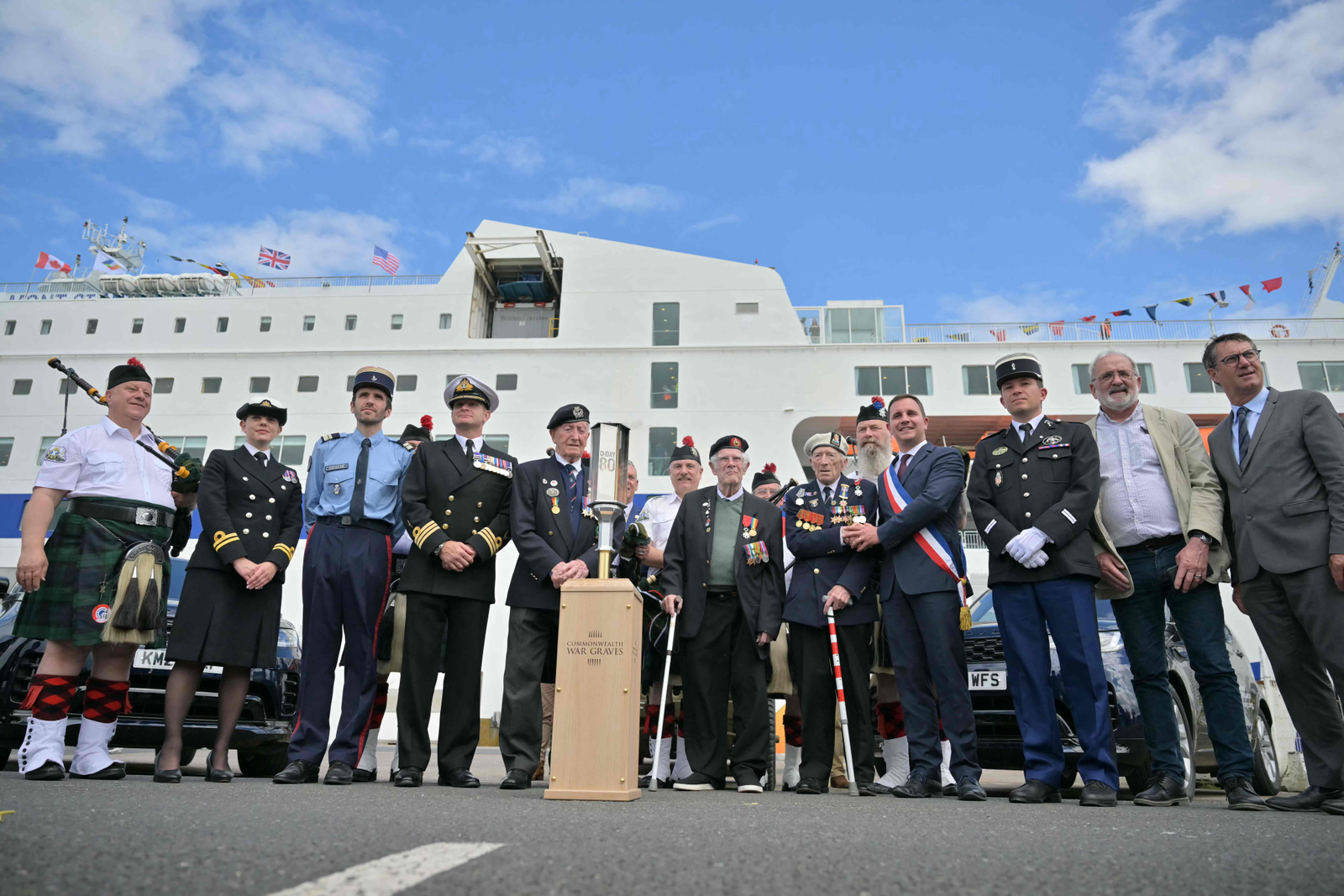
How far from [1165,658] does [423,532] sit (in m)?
3.22

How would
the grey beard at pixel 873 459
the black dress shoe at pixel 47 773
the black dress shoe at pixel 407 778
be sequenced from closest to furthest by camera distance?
1. the black dress shoe at pixel 47 773
2. the black dress shoe at pixel 407 778
3. the grey beard at pixel 873 459

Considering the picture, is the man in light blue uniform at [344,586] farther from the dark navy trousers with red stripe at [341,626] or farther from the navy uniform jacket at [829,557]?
the navy uniform jacket at [829,557]

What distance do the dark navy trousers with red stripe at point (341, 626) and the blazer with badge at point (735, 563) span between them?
1.39 m

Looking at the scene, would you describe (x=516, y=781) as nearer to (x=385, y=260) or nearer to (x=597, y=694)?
(x=597, y=694)

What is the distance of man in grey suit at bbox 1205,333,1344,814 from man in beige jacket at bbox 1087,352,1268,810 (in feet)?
0.41

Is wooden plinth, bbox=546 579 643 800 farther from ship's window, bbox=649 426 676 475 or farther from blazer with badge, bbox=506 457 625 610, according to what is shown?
ship's window, bbox=649 426 676 475

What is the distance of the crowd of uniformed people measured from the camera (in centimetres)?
333

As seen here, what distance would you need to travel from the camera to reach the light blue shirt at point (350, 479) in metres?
4.01

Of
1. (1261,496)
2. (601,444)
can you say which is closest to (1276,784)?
(1261,496)

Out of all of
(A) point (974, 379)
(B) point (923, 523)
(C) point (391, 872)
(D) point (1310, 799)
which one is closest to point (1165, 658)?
(D) point (1310, 799)

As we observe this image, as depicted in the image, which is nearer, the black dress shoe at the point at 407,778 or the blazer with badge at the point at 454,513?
the black dress shoe at the point at 407,778

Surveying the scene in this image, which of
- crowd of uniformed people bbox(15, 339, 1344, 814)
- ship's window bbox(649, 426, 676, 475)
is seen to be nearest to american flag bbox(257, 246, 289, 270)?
ship's window bbox(649, 426, 676, 475)

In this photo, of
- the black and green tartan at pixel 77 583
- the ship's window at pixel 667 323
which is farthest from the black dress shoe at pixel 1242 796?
the ship's window at pixel 667 323

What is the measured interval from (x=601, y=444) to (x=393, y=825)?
7.64 ft
